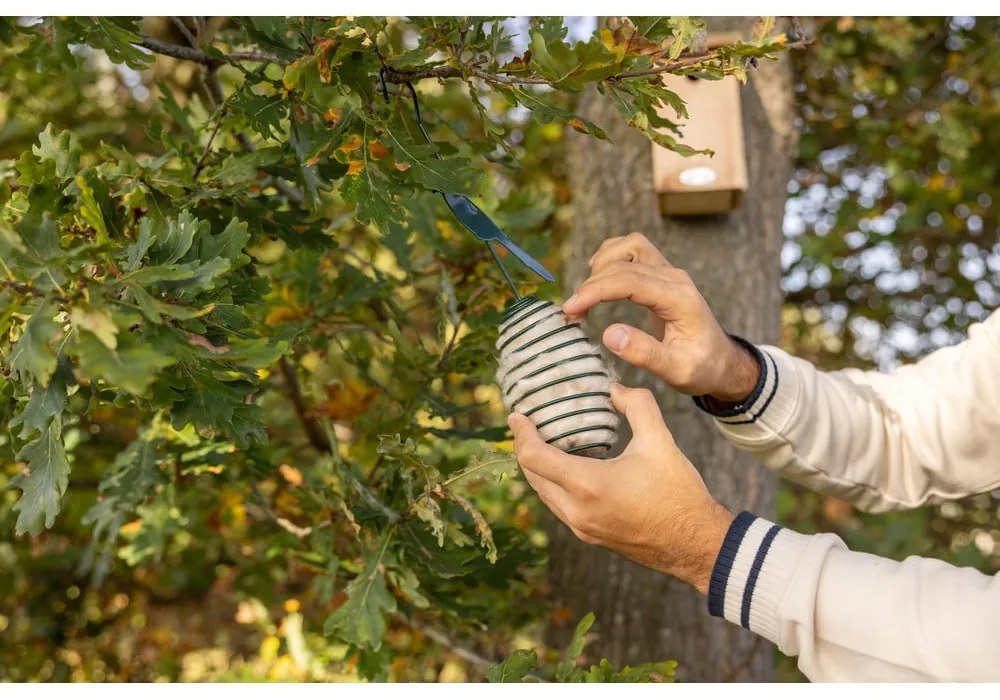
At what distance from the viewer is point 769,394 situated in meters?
1.64

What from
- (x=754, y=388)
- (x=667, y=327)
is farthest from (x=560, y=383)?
(x=754, y=388)

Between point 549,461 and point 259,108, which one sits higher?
point 259,108

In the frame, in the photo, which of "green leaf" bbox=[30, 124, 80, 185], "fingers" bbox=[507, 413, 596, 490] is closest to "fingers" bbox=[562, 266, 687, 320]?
"fingers" bbox=[507, 413, 596, 490]

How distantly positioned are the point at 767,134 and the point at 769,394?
102cm

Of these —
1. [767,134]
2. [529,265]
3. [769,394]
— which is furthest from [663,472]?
[767,134]

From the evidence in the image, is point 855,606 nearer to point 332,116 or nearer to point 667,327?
point 667,327

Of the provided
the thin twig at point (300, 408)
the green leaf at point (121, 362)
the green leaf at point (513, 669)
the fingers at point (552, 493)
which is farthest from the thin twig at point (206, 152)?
the green leaf at point (513, 669)

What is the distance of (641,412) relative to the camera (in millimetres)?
1217

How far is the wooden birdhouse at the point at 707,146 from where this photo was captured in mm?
1991

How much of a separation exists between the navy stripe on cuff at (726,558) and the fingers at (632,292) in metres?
0.38

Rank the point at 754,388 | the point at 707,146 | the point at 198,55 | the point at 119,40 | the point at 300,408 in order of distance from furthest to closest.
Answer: the point at 300,408, the point at 707,146, the point at 754,388, the point at 198,55, the point at 119,40

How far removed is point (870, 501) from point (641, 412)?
905 millimetres

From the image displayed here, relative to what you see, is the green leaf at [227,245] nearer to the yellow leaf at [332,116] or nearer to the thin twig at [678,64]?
the yellow leaf at [332,116]

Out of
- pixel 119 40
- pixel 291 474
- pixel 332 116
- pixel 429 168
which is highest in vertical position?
pixel 119 40
